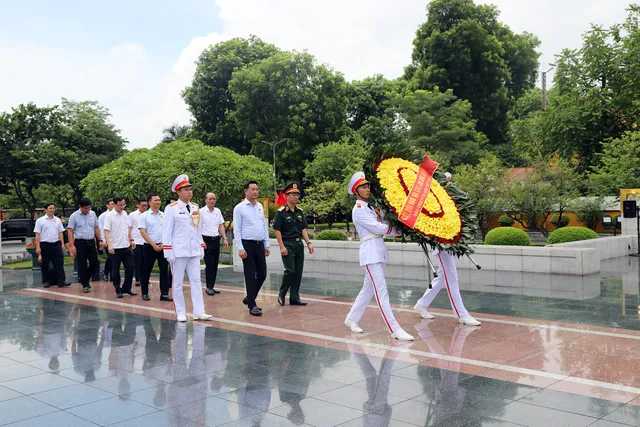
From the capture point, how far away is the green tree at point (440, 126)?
33719 millimetres

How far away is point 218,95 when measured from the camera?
149 ft

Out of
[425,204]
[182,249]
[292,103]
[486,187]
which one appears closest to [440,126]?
[292,103]

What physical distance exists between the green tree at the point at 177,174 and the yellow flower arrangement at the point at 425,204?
12867 mm

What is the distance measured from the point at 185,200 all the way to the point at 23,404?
13.7ft

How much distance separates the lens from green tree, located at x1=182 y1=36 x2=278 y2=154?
1760 inches

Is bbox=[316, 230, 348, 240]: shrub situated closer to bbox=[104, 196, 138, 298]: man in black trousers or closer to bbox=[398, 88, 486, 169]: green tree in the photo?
bbox=[104, 196, 138, 298]: man in black trousers

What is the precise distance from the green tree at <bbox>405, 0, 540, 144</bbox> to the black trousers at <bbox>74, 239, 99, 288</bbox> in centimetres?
3091

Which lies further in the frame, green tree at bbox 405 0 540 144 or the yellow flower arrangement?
green tree at bbox 405 0 540 144

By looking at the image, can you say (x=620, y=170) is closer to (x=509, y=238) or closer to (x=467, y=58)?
(x=509, y=238)

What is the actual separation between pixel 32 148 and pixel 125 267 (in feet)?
67.3

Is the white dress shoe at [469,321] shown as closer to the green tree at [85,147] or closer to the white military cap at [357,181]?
the white military cap at [357,181]

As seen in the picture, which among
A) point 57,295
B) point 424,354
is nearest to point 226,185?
point 57,295

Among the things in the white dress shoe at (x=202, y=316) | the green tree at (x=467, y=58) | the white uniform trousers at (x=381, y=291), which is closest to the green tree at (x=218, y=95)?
the green tree at (x=467, y=58)

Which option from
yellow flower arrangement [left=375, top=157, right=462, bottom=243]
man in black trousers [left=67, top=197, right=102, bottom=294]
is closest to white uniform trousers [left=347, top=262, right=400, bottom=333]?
yellow flower arrangement [left=375, top=157, right=462, bottom=243]
